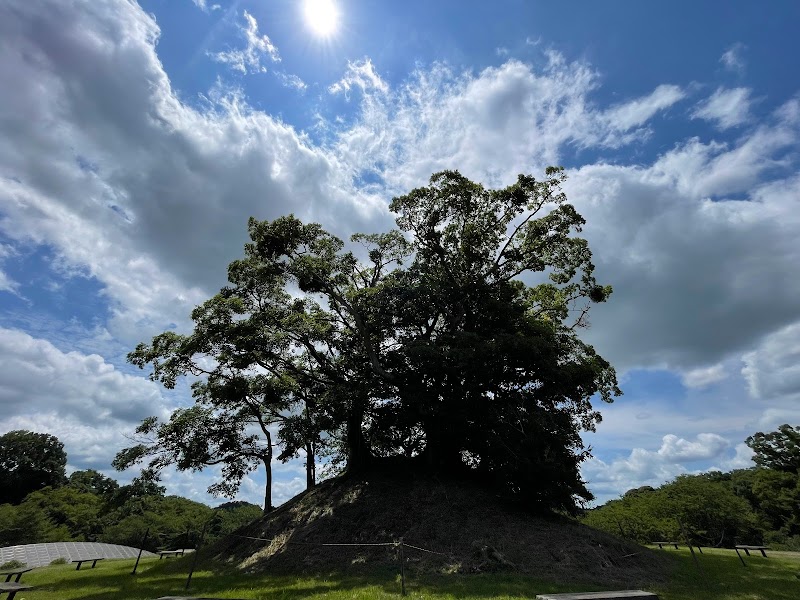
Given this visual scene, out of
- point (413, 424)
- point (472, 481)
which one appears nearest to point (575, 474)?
point (472, 481)

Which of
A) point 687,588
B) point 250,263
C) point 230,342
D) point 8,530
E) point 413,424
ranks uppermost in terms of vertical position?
point 250,263

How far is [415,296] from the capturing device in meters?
22.0

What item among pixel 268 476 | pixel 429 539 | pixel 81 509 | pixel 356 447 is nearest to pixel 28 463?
pixel 81 509

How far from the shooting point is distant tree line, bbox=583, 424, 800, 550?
1214 inches

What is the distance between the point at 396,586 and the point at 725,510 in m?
32.0

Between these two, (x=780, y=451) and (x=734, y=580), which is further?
(x=780, y=451)

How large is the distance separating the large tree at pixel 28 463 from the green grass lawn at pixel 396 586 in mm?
60028

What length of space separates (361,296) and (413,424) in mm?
7165

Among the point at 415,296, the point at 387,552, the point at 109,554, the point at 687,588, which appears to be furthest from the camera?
the point at 109,554

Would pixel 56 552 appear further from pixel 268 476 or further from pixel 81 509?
pixel 81 509

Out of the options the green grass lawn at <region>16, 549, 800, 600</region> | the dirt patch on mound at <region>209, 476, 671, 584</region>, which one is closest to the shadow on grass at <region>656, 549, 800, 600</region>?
the green grass lawn at <region>16, 549, 800, 600</region>

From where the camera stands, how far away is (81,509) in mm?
47281

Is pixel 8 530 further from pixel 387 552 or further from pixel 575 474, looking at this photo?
pixel 575 474

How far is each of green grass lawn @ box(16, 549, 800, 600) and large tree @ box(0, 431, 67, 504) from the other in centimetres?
6003
